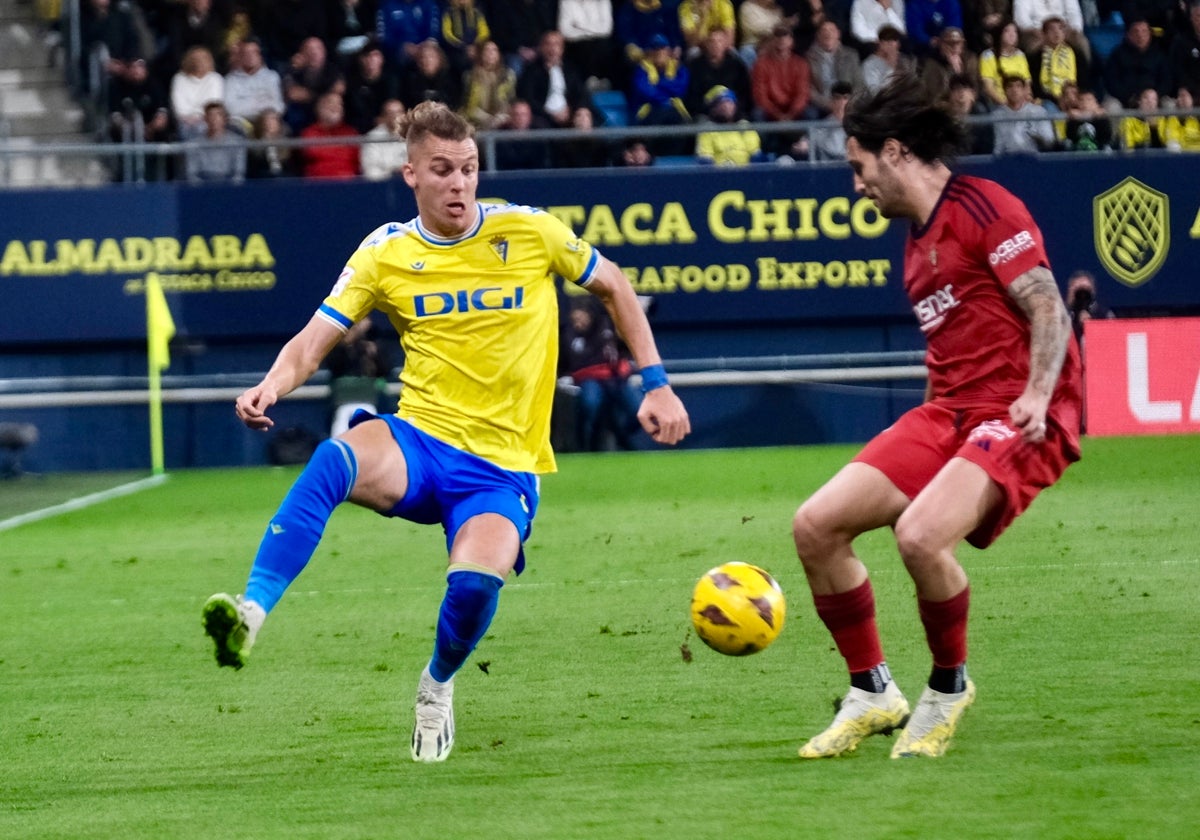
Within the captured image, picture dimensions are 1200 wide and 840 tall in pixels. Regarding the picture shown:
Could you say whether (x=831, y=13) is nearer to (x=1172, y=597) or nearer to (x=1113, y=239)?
(x=1113, y=239)

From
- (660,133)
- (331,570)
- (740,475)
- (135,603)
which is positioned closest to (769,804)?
(135,603)

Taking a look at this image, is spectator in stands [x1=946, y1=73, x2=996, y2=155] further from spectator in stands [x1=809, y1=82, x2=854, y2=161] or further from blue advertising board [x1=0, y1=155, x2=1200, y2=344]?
spectator in stands [x1=809, y1=82, x2=854, y2=161]

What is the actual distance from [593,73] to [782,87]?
7.06 ft

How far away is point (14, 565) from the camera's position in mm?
12172

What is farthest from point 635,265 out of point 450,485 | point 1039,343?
point 1039,343

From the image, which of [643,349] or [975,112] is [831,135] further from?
[643,349]

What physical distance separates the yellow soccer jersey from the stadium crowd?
13.7m

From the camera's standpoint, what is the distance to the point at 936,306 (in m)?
5.81

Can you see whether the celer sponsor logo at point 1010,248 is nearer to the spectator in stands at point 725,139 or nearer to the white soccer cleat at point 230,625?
the white soccer cleat at point 230,625

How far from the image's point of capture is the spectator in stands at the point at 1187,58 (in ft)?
69.3

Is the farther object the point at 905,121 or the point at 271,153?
the point at 271,153

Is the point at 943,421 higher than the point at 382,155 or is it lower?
higher

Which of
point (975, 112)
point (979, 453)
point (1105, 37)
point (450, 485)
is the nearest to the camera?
point (979, 453)

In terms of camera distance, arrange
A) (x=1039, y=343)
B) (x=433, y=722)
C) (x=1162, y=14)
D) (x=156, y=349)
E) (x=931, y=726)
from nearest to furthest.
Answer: (x=1039, y=343), (x=931, y=726), (x=433, y=722), (x=156, y=349), (x=1162, y=14)
